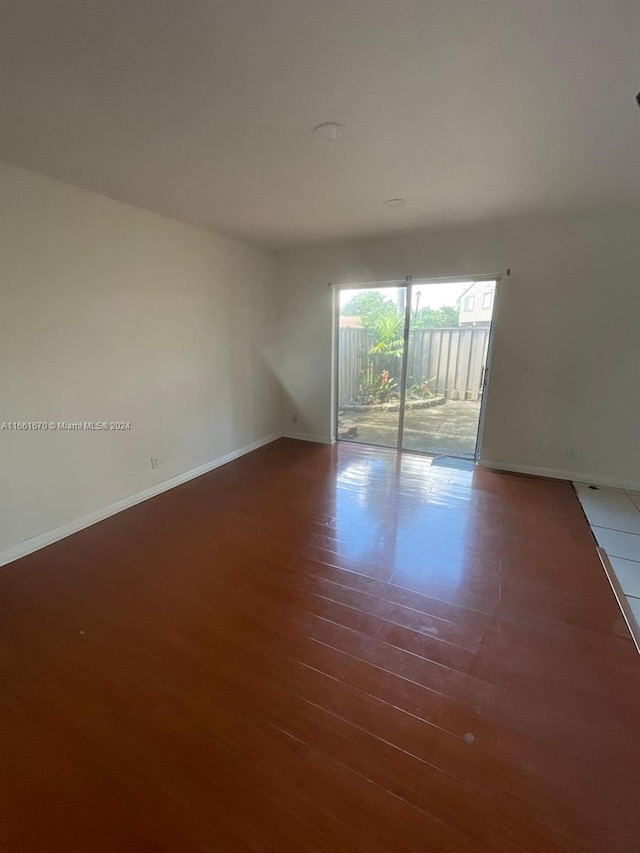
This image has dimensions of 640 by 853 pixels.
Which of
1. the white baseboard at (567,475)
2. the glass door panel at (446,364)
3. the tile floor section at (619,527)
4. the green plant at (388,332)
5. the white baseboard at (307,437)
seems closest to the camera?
the tile floor section at (619,527)

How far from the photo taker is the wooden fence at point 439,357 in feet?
12.6

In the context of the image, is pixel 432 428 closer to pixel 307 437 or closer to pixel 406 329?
pixel 406 329

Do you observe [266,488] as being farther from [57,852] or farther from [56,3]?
[56,3]

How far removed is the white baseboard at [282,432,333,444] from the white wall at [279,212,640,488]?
196 centimetres

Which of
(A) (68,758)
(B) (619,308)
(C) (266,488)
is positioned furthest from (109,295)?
(B) (619,308)

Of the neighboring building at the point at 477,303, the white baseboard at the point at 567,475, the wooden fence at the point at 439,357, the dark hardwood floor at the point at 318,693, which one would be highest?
the neighboring building at the point at 477,303

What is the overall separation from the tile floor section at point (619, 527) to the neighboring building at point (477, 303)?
1896mm

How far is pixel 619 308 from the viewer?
308cm

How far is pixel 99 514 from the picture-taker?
9.20 ft

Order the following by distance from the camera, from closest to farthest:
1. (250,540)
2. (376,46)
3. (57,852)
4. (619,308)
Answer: (57,852)
(376,46)
(250,540)
(619,308)

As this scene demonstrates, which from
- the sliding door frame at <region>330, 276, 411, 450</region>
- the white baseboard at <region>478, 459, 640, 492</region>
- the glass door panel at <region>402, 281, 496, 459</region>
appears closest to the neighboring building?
the glass door panel at <region>402, 281, 496, 459</region>

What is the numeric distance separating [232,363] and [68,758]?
10.9ft

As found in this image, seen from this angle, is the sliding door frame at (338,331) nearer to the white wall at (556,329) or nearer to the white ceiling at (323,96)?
the white wall at (556,329)

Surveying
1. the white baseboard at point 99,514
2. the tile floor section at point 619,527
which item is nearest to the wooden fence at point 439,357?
the tile floor section at point 619,527
